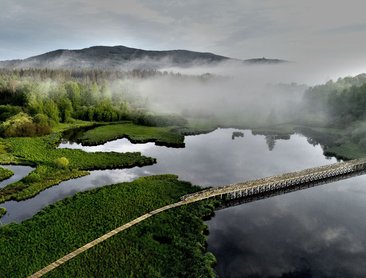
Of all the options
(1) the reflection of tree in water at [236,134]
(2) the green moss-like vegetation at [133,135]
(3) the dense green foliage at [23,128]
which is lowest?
(1) the reflection of tree in water at [236,134]

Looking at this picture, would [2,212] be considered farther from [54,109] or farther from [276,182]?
[54,109]

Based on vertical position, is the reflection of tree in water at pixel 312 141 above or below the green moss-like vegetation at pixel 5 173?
below

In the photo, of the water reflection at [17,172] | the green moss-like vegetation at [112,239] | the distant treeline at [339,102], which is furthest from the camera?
the distant treeline at [339,102]

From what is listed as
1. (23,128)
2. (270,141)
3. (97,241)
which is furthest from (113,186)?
(270,141)

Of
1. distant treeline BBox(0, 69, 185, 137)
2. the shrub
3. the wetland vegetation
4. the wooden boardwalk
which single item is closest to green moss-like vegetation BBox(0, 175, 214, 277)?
the wetland vegetation

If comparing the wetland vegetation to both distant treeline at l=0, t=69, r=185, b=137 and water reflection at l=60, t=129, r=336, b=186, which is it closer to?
distant treeline at l=0, t=69, r=185, b=137

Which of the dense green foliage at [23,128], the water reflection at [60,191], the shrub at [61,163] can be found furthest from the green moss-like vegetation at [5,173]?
the dense green foliage at [23,128]

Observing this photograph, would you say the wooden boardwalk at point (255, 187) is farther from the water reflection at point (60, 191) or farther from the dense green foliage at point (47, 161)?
the dense green foliage at point (47, 161)
